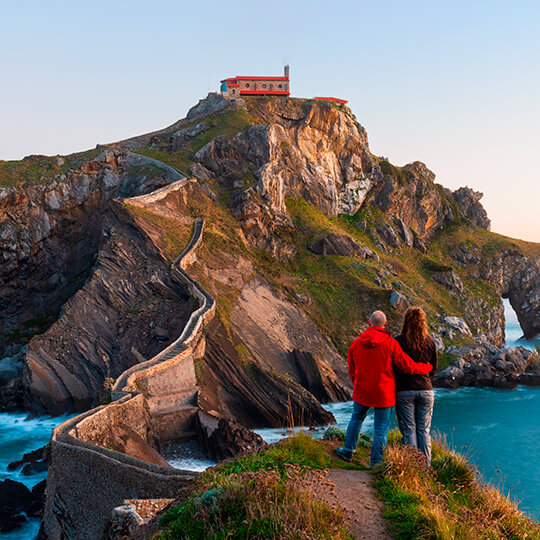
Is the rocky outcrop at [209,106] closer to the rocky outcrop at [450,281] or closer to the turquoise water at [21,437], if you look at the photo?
the rocky outcrop at [450,281]

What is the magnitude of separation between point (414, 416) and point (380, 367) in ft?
4.55

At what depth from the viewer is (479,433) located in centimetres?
3750

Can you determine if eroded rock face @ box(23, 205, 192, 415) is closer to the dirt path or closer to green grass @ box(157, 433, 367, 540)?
the dirt path

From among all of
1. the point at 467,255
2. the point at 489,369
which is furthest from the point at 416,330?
the point at 467,255

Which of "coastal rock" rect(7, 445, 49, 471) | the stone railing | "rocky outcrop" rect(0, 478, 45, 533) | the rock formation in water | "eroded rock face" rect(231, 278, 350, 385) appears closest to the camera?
the stone railing

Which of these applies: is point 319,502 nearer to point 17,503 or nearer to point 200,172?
point 17,503

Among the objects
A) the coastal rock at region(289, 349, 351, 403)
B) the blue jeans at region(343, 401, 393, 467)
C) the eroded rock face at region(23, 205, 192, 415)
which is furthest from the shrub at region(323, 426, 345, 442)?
the coastal rock at region(289, 349, 351, 403)

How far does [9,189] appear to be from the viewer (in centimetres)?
5444

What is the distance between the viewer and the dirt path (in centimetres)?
706

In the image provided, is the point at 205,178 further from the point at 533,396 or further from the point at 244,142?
the point at 533,396

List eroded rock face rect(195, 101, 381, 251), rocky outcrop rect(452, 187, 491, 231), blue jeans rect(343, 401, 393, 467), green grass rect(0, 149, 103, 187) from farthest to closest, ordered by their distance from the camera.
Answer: rocky outcrop rect(452, 187, 491, 231) → eroded rock face rect(195, 101, 381, 251) → green grass rect(0, 149, 103, 187) → blue jeans rect(343, 401, 393, 467)

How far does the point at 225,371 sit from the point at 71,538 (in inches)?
686

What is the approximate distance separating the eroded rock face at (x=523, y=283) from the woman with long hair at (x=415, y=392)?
73972 millimetres

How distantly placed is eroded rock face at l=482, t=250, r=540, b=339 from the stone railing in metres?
61.0
